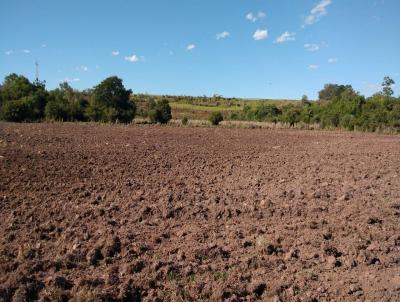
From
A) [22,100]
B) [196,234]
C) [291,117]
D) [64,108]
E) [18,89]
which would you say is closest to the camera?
[196,234]

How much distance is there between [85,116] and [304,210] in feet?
110

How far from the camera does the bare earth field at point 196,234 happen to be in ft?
14.8

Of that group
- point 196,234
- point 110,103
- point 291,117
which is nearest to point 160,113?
point 110,103

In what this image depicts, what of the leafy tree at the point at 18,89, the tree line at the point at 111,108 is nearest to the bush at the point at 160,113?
the tree line at the point at 111,108

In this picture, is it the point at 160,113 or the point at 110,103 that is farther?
the point at 160,113

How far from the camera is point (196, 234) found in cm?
610

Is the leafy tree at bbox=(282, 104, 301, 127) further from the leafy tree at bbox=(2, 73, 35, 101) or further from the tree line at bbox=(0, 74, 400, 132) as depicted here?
the leafy tree at bbox=(2, 73, 35, 101)

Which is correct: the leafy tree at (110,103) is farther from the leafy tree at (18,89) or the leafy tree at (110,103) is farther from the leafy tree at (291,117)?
the leafy tree at (291,117)

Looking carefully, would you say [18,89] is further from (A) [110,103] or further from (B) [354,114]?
(B) [354,114]

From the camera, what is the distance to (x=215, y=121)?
4103cm

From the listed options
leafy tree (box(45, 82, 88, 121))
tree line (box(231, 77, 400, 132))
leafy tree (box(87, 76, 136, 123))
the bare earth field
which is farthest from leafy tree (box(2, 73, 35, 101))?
the bare earth field

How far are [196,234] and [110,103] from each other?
33.1 metres

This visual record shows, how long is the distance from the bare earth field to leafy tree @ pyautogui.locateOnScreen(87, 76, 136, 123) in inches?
1041

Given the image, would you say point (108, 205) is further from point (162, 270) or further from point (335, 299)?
point (335, 299)
